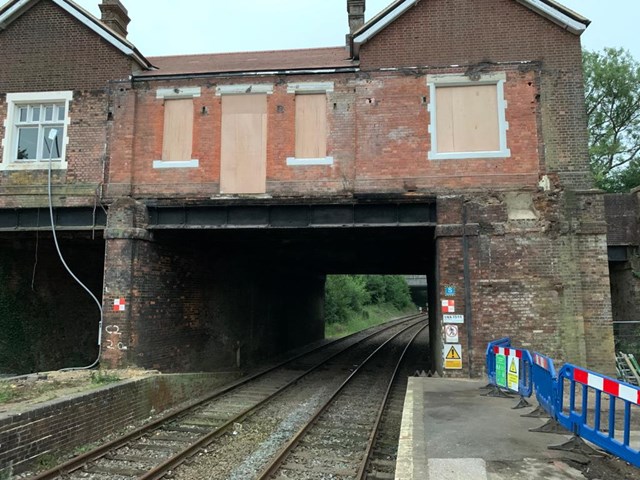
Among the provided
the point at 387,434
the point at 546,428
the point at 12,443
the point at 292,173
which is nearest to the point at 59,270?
the point at 292,173

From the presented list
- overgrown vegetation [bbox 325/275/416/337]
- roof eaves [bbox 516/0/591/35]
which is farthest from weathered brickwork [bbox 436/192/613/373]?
overgrown vegetation [bbox 325/275/416/337]

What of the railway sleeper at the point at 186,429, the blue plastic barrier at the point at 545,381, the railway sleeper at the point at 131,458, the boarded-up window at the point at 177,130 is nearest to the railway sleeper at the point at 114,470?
the railway sleeper at the point at 131,458

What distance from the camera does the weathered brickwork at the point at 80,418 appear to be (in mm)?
7055

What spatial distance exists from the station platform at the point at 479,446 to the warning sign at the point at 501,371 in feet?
1.58

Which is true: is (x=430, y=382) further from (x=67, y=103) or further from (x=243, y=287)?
(x=67, y=103)

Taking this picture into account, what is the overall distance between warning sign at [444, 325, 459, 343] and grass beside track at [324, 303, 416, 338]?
23469 millimetres

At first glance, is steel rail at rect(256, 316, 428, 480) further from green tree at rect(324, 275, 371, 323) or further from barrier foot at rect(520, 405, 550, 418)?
green tree at rect(324, 275, 371, 323)

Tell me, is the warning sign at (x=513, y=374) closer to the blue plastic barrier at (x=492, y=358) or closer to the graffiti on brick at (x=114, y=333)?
the blue plastic barrier at (x=492, y=358)

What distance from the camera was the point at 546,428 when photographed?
6801 mm

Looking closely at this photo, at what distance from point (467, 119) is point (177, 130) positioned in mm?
7516

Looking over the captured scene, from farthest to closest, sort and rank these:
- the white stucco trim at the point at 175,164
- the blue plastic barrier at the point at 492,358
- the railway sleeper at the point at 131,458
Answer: the white stucco trim at the point at 175,164
the blue plastic barrier at the point at 492,358
the railway sleeper at the point at 131,458

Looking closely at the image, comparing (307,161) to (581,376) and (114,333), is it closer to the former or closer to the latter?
(114,333)

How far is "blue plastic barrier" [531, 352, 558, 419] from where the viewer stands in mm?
6793

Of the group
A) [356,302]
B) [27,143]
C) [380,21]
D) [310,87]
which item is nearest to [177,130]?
[310,87]
